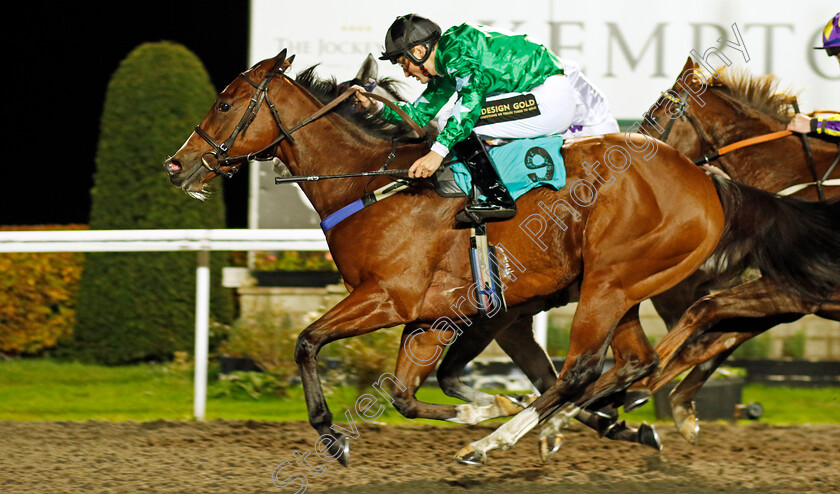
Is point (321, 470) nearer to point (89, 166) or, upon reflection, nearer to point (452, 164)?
point (452, 164)

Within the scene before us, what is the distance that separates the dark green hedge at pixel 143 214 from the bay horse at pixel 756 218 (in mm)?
3214

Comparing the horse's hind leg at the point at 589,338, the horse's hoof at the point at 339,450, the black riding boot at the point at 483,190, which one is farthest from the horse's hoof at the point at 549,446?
the black riding boot at the point at 483,190

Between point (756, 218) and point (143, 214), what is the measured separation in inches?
160

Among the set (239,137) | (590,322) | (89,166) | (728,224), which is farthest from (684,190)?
(89,166)

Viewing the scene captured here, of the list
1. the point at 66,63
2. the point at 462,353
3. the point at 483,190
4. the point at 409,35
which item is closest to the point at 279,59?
the point at 409,35

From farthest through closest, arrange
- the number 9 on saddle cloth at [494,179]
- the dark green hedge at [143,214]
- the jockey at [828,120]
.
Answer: the dark green hedge at [143,214] → the jockey at [828,120] → the number 9 on saddle cloth at [494,179]

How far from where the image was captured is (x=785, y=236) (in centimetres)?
403

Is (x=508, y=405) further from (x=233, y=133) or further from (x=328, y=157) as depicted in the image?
(x=233, y=133)

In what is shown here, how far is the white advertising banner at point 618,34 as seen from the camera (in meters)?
6.25

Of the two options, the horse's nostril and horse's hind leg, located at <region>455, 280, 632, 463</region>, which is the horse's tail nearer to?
horse's hind leg, located at <region>455, 280, 632, 463</region>

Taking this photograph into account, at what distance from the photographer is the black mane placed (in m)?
3.99

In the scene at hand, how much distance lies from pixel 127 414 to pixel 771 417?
367cm

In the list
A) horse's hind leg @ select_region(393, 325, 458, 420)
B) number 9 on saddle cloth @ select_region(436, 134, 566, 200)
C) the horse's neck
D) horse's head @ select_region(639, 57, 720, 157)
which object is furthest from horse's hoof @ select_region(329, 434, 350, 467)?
horse's head @ select_region(639, 57, 720, 157)

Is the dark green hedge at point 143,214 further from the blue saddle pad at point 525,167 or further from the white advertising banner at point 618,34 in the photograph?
the blue saddle pad at point 525,167
